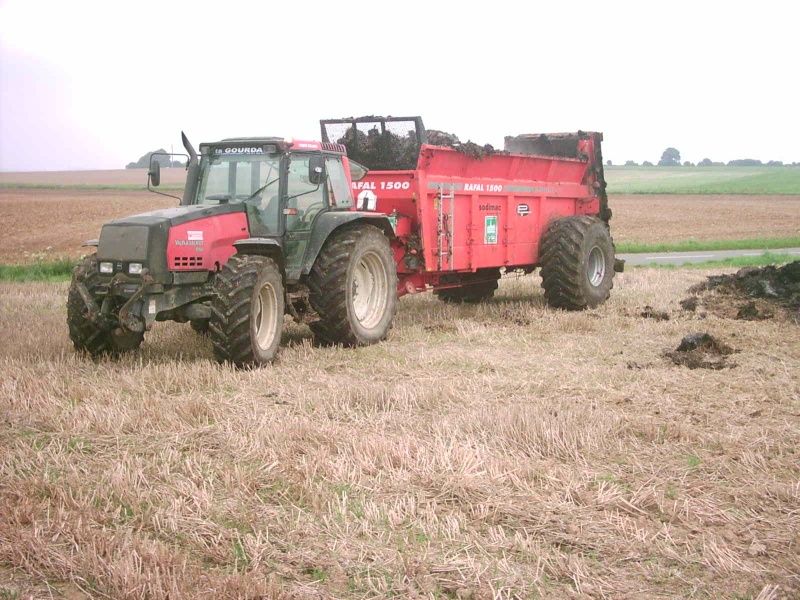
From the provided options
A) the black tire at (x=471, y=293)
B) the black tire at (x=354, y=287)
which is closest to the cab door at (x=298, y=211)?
the black tire at (x=354, y=287)

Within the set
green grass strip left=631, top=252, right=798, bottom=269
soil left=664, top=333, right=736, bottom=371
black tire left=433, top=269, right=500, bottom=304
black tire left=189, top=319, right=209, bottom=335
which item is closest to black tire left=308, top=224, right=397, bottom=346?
black tire left=189, top=319, right=209, bottom=335

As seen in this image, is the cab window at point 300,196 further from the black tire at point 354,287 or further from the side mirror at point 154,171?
the side mirror at point 154,171

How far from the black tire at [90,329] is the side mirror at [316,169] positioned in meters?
2.03

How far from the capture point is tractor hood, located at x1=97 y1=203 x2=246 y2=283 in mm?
7621

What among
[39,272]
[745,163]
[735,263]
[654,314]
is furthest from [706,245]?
[745,163]

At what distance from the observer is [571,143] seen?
13.4 metres

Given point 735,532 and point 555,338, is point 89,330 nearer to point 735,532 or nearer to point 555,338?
point 555,338

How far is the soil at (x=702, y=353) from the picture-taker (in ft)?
25.4

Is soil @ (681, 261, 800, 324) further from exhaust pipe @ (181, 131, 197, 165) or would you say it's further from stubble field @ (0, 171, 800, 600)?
exhaust pipe @ (181, 131, 197, 165)

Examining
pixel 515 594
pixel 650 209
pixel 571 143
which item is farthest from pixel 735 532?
pixel 650 209

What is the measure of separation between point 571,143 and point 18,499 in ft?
34.2

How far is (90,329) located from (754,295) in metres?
8.19

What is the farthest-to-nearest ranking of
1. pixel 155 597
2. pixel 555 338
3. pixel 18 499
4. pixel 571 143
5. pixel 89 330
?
pixel 571 143 → pixel 555 338 → pixel 89 330 → pixel 18 499 → pixel 155 597

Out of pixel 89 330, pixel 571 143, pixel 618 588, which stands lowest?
pixel 618 588
